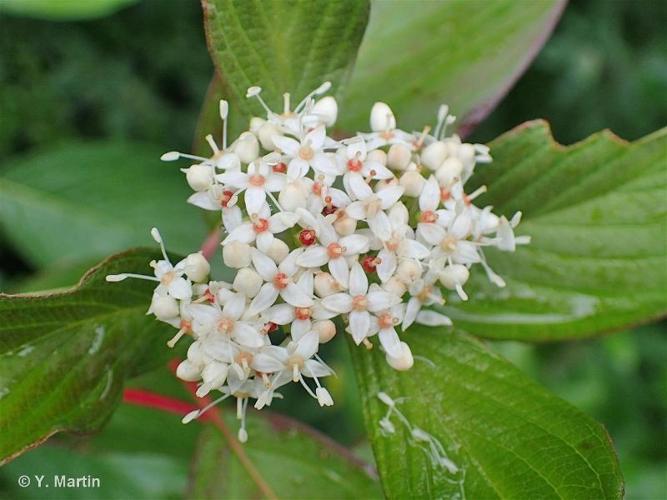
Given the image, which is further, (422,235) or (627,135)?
(627,135)

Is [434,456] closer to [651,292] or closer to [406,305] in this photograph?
[406,305]

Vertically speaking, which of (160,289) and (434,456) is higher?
(160,289)

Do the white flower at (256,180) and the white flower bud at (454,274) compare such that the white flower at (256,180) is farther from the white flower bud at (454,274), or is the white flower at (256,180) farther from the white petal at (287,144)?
the white flower bud at (454,274)

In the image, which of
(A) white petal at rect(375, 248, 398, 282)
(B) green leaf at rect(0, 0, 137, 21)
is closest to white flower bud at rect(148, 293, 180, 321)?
(A) white petal at rect(375, 248, 398, 282)

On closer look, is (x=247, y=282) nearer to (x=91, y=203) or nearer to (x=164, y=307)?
(x=164, y=307)

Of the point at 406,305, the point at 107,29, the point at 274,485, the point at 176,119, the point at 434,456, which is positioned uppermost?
the point at 107,29

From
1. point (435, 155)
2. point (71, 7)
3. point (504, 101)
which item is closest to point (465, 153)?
point (435, 155)

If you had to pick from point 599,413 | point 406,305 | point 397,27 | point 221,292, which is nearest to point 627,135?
point 599,413

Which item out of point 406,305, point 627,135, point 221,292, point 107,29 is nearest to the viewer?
point 221,292
